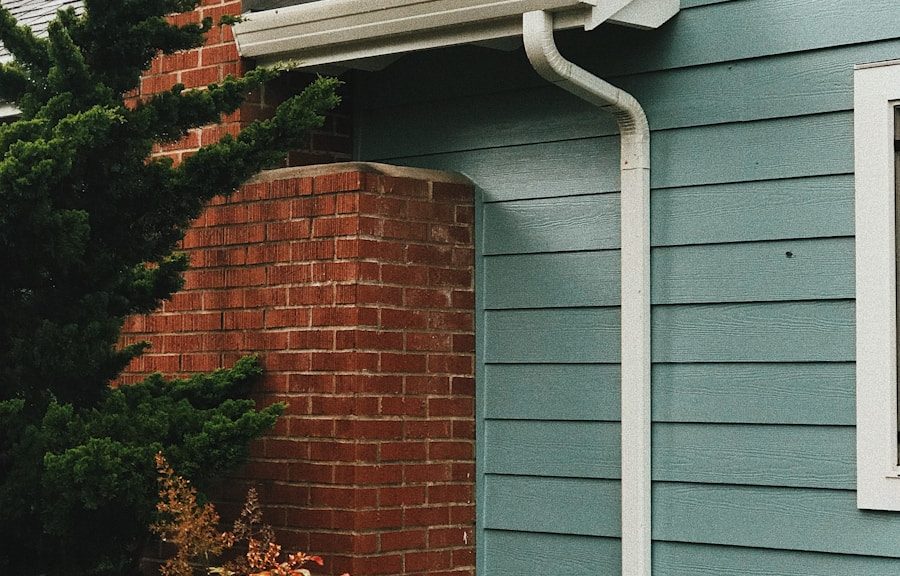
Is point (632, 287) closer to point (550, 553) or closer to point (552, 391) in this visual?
point (552, 391)

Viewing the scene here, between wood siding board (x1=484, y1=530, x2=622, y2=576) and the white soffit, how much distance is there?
1.74 metres

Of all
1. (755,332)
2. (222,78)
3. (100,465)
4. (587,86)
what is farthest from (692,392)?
(222,78)

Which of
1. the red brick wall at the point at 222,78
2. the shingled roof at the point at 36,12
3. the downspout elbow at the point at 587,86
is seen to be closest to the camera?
the downspout elbow at the point at 587,86

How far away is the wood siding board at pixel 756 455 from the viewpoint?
4223 mm

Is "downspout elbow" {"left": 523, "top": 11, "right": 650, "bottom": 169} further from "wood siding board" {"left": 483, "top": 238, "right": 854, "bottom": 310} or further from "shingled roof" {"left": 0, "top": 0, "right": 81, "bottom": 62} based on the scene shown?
"shingled roof" {"left": 0, "top": 0, "right": 81, "bottom": 62}

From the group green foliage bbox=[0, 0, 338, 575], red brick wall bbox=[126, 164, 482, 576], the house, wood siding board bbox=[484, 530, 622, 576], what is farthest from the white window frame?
green foliage bbox=[0, 0, 338, 575]

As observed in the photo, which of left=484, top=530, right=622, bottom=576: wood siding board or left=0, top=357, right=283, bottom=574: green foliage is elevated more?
left=0, top=357, right=283, bottom=574: green foliage

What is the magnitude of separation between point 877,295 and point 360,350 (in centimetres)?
175

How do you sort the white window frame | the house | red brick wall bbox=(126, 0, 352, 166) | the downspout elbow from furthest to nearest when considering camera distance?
red brick wall bbox=(126, 0, 352, 166) → the downspout elbow → the house → the white window frame

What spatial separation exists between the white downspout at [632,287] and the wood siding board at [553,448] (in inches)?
5.7

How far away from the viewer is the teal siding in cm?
427

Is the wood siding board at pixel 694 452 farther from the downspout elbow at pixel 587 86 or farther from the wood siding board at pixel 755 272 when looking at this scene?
the downspout elbow at pixel 587 86

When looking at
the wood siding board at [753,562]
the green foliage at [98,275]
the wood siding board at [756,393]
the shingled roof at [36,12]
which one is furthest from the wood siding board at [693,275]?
the shingled roof at [36,12]

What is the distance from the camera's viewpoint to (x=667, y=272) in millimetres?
4629
